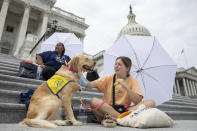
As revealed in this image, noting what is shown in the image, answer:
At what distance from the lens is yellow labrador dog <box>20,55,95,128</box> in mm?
1823

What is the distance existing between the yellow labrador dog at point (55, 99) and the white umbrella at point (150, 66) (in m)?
1.74

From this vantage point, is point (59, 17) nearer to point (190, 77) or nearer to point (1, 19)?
point (1, 19)

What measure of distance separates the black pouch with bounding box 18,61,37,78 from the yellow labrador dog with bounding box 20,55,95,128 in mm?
2689

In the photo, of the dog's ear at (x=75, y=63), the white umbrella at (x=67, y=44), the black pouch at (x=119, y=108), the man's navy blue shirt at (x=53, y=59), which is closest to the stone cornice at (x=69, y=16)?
the white umbrella at (x=67, y=44)

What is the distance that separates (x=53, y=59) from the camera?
15.3 ft

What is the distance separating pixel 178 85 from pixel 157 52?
4742cm

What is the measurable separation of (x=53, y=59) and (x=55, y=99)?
9.66 ft

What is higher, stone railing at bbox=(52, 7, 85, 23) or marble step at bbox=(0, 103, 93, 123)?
stone railing at bbox=(52, 7, 85, 23)

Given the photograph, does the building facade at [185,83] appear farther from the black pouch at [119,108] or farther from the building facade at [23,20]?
the black pouch at [119,108]

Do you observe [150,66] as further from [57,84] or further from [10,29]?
[10,29]

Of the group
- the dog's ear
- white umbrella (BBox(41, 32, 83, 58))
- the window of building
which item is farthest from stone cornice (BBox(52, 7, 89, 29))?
the dog's ear

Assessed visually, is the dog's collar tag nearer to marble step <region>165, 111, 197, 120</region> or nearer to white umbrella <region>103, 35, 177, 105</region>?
white umbrella <region>103, 35, 177, 105</region>

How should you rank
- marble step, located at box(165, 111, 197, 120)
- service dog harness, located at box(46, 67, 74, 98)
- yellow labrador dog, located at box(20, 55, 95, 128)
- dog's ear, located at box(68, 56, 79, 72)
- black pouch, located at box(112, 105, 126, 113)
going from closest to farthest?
yellow labrador dog, located at box(20, 55, 95, 128) → service dog harness, located at box(46, 67, 74, 98) → dog's ear, located at box(68, 56, 79, 72) → black pouch, located at box(112, 105, 126, 113) → marble step, located at box(165, 111, 197, 120)

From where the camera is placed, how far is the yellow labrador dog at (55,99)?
182 centimetres
